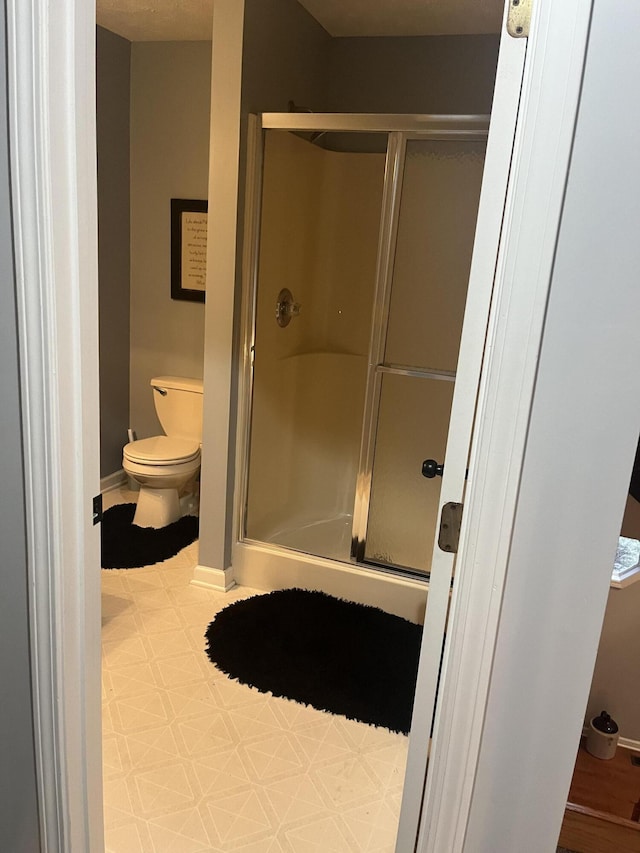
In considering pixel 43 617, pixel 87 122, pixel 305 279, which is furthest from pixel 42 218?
pixel 305 279

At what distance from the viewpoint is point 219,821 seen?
71.4 inches

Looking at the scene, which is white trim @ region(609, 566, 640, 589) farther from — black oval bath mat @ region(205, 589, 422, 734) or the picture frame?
the picture frame

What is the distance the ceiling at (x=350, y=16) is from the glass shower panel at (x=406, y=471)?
63.0 inches

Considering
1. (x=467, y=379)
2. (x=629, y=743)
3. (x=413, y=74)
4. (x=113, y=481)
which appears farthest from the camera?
(x=113, y=481)

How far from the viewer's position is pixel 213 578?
117 inches

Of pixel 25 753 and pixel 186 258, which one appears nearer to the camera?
pixel 25 753

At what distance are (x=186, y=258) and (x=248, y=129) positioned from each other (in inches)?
50.9

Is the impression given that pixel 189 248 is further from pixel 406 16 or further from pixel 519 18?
pixel 519 18

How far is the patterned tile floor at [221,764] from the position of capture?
1777 millimetres

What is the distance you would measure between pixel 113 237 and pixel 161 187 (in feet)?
1.29

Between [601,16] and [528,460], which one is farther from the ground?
Answer: [601,16]

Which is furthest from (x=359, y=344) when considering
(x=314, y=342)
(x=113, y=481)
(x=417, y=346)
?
(x=113, y=481)

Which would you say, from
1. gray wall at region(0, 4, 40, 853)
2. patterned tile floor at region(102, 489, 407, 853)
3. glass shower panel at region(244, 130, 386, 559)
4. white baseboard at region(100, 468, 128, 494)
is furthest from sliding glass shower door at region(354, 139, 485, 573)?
gray wall at region(0, 4, 40, 853)

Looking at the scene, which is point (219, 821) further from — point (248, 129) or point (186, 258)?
point (186, 258)
